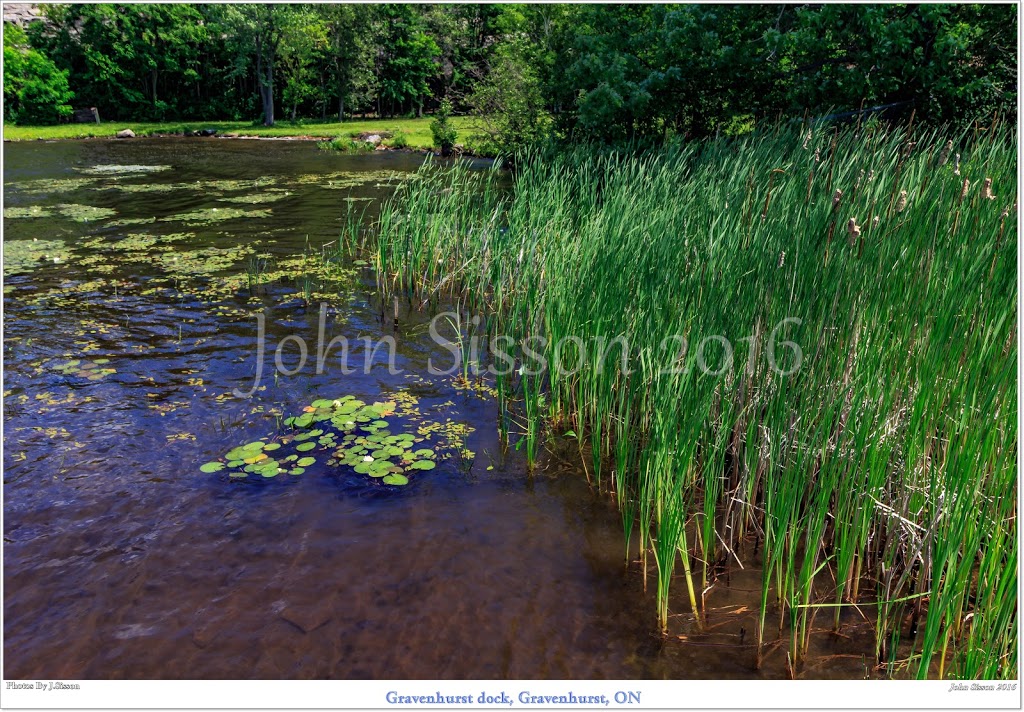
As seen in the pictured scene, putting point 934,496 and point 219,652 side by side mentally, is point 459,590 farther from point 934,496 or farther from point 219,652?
point 934,496

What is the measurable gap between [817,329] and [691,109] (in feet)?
38.5

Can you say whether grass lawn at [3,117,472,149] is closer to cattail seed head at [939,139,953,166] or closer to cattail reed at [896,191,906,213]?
cattail seed head at [939,139,953,166]

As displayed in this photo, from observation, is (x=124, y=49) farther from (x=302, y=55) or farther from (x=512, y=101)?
(x=512, y=101)

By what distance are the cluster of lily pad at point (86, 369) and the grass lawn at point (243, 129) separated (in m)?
19.1

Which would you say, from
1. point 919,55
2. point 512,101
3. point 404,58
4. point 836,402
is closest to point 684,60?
point 919,55

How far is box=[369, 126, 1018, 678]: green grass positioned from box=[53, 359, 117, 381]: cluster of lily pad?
364cm

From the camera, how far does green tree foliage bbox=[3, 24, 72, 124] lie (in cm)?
2962

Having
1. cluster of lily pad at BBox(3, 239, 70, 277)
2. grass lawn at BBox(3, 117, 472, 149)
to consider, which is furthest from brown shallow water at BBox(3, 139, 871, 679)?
grass lawn at BBox(3, 117, 472, 149)

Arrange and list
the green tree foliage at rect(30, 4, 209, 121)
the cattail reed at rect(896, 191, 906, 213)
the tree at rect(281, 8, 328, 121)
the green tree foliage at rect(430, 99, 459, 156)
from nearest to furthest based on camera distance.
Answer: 1. the cattail reed at rect(896, 191, 906, 213)
2. the green tree foliage at rect(430, 99, 459, 156)
3. the tree at rect(281, 8, 328, 121)
4. the green tree foliage at rect(30, 4, 209, 121)

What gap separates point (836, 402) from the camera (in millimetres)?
2566

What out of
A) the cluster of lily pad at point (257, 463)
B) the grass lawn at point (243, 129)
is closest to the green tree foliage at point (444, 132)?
the grass lawn at point (243, 129)

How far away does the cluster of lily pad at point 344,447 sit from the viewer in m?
4.10

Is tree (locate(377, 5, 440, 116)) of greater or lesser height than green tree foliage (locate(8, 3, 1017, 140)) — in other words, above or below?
above

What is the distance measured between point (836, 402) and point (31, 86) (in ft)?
123
